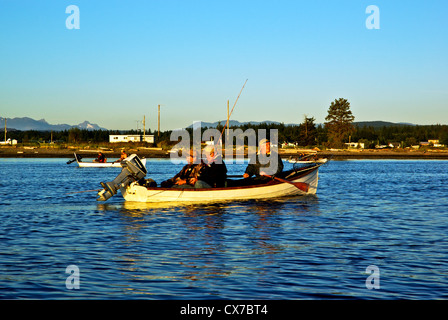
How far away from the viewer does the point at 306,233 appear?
1582 centimetres

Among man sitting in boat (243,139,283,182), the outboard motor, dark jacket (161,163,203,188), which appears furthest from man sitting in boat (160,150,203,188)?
man sitting in boat (243,139,283,182)

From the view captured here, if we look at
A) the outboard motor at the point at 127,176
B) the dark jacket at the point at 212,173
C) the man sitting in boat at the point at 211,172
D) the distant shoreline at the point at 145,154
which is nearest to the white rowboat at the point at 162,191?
the outboard motor at the point at 127,176

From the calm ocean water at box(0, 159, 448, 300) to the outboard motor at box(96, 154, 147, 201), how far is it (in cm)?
78

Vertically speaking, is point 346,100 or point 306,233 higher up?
point 346,100

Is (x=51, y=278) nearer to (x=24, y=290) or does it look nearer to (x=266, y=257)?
(x=24, y=290)

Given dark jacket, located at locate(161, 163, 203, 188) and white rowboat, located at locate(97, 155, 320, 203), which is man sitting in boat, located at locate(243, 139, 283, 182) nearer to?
white rowboat, located at locate(97, 155, 320, 203)

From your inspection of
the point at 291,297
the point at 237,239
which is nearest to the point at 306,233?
the point at 237,239

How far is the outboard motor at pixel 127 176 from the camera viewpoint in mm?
21344

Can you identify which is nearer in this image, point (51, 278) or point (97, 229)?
point (51, 278)

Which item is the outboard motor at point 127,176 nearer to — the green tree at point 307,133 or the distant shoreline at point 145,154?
the distant shoreline at point 145,154

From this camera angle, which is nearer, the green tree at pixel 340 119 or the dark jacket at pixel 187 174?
the dark jacket at pixel 187 174

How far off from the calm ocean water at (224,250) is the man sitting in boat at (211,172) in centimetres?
98

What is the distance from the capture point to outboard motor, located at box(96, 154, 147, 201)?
21.3 metres

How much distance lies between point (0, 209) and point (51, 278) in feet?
43.2
